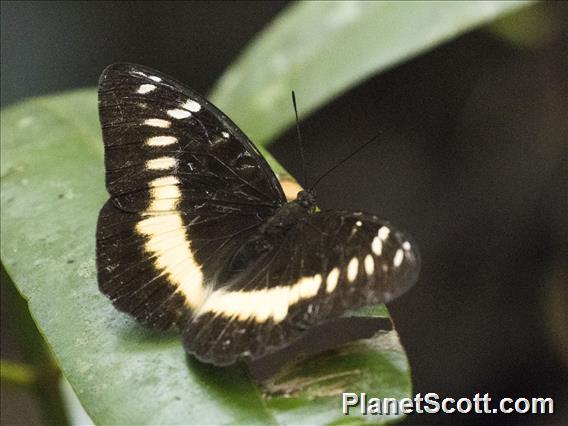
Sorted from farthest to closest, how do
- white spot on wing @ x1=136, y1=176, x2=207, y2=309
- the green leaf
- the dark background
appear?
the dark background
the green leaf
white spot on wing @ x1=136, y1=176, x2=207, y2=309

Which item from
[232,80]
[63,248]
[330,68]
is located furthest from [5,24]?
[63,248]

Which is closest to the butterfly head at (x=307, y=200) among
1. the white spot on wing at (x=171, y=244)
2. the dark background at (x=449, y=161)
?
the white spot on wing at (x=171, y=244)

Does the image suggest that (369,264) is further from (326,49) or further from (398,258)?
(326,49)

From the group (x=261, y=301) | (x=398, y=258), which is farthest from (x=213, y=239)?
(x=398, y=258)

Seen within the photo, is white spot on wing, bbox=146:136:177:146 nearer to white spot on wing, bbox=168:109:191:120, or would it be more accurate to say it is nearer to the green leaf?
white spot on wing, bbox=168:109:191:120

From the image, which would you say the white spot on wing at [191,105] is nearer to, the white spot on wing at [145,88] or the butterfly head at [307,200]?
the white spot on wing at [145,88]

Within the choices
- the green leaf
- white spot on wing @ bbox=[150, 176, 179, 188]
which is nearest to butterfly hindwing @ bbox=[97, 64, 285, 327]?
white spot on wing @ bbox=[150, 176, 179, 188]
